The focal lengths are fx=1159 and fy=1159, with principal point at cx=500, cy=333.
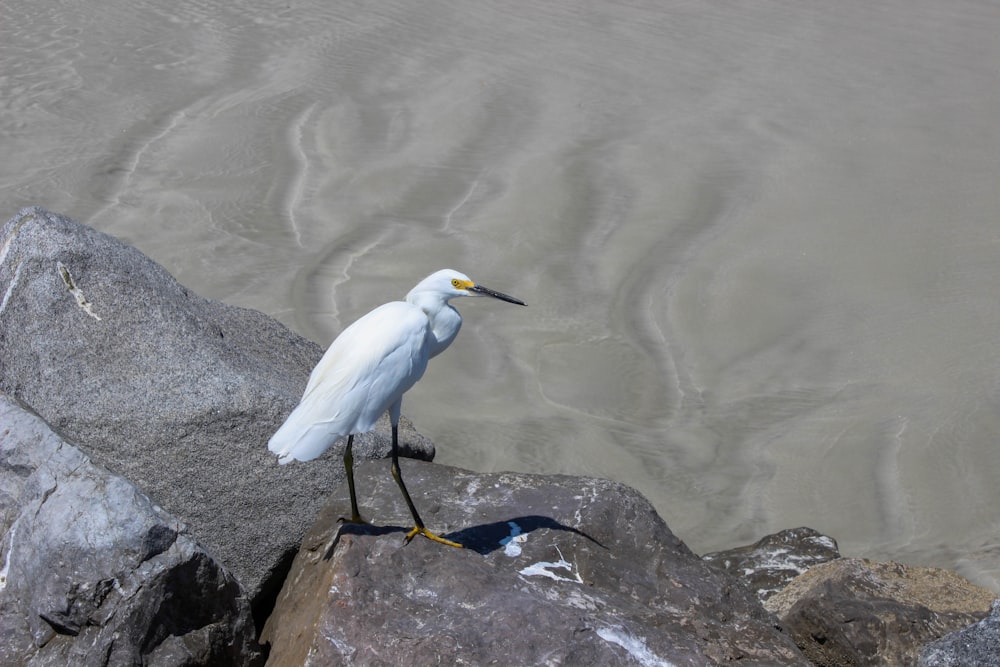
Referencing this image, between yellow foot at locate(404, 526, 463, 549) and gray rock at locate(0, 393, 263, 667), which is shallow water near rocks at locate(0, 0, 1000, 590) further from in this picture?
gray rock at locate(0, 393, 263, 667)

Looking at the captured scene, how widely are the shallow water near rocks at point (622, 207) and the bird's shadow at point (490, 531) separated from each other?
5.66 ft

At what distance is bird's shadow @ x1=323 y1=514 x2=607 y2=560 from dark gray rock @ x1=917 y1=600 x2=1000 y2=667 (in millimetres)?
1059

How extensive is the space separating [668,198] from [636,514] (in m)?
4.86

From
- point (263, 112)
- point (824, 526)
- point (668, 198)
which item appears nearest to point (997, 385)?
point (824, 526)

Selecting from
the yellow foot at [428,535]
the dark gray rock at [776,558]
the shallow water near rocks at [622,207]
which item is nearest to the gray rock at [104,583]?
the yellow foot at [428,535]

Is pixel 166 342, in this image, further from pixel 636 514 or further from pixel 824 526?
pixel 824 526

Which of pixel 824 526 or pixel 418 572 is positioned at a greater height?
pixel 418 572

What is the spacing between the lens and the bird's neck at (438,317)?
3.79 m

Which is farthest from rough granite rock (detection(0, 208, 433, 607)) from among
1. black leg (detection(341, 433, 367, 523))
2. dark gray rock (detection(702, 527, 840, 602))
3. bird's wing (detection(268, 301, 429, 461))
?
dark gray rock (detection(702, 527, 840, 602))

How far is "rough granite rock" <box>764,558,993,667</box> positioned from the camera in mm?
3795

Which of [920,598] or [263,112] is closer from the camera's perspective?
[920,598]

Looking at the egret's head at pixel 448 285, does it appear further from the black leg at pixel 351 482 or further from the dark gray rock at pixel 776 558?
the dark gray rock at pixel 776 558

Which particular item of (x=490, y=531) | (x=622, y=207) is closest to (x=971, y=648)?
(x=490, y=531)

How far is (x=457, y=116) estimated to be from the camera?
942 centimetres
